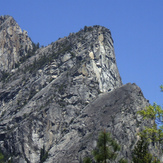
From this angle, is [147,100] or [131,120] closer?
[131,120]

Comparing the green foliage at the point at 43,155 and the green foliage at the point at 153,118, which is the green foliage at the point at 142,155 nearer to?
the green foliage at the point at 153,118

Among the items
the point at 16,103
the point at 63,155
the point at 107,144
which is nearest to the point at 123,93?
the point at 63,155

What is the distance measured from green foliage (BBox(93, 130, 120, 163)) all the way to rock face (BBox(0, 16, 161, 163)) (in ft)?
308

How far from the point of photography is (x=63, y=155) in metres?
138

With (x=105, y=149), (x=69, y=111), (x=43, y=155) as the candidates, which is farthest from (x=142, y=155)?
(x=69, y=111)

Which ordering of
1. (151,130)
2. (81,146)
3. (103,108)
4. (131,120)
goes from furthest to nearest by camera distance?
(103,108), (131,120), (81,146), (151,130)

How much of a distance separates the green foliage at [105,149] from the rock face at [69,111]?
93.9 m

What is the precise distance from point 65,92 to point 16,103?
81.9ft

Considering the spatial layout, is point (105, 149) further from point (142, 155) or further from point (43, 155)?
point (43, 155)

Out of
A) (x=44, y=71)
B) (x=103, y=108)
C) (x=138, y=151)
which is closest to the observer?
(x=138, y=151)

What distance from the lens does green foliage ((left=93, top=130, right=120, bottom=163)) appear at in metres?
37.2

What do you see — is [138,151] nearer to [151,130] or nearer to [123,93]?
[151,130]

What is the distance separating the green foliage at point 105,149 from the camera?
37188mm

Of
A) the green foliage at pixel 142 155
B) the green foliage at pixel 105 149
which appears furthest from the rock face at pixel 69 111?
the green foliage at pixel 105 149
